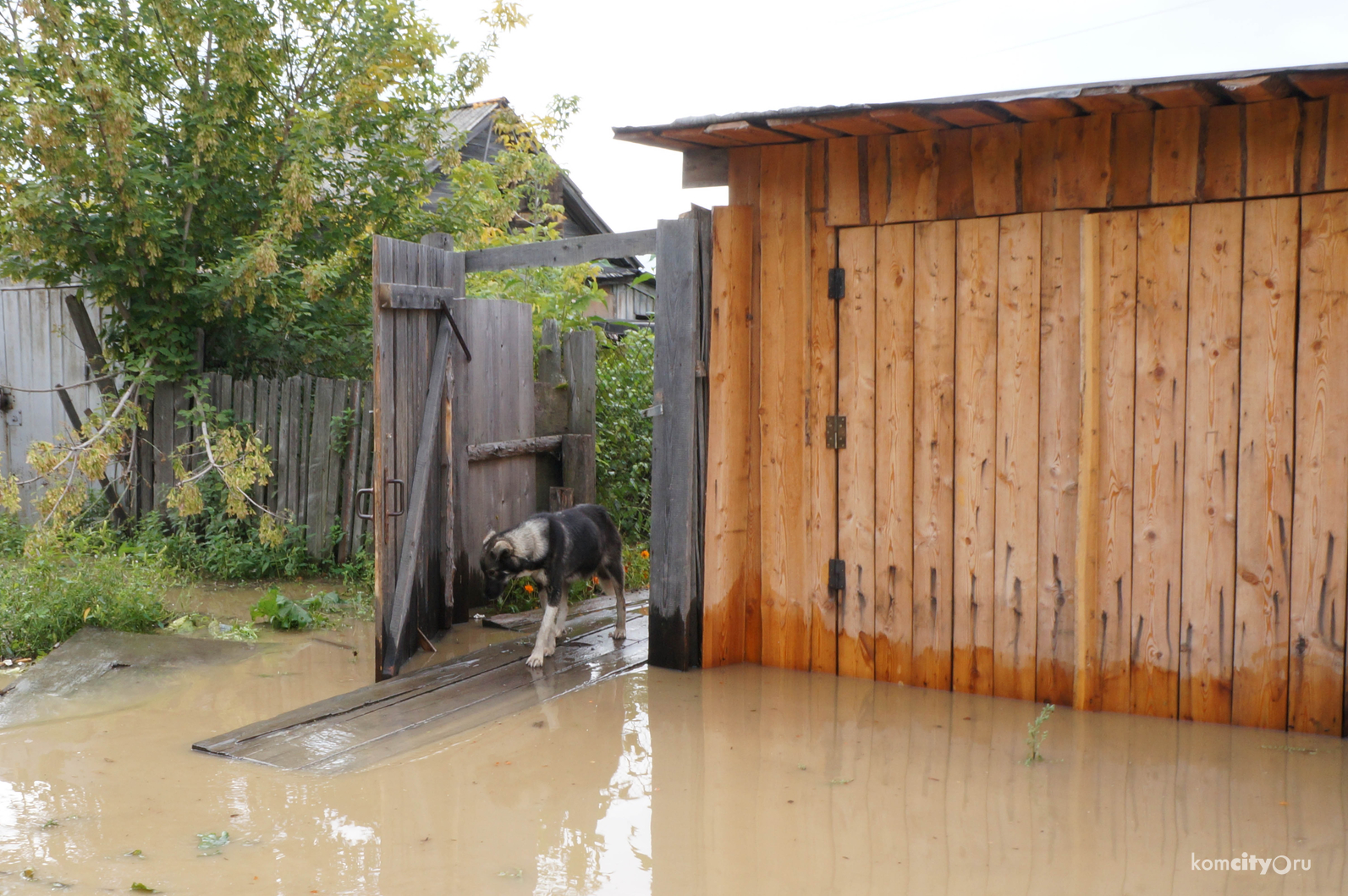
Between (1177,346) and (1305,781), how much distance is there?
208cm

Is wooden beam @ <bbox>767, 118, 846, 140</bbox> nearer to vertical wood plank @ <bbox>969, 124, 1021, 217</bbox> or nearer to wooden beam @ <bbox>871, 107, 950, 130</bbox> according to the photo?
wooden beam @ <bbox>871, 107, 950, 130</bbox>

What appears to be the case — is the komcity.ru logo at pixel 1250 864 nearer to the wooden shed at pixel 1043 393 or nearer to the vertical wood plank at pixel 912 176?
the wooden shed at pixel 1043 393

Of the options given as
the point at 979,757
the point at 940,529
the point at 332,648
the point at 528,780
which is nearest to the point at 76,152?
the point at 332,648

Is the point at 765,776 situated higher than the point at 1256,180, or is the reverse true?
the point at 1256,180

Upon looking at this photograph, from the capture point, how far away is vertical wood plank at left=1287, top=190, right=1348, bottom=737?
4812 millimetres

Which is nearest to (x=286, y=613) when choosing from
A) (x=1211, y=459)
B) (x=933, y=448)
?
(x=933, y=448)

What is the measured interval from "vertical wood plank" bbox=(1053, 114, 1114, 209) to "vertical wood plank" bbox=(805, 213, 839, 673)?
1.30 m

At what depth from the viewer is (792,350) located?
6156 mm

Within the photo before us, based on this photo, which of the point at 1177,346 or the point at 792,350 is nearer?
the point at 1177,346

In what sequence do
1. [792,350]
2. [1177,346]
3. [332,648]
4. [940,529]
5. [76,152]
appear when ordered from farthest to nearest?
[76,152], [332,648], [792,350], [940,529], [1177,346]

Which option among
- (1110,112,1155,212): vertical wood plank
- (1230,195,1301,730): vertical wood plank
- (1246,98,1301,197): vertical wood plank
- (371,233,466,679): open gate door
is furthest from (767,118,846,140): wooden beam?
(371,233,466,679): open gate door

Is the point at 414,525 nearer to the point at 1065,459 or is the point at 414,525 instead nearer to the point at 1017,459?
the point at 1017,459

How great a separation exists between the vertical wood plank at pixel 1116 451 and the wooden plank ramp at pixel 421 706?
9.02 ft

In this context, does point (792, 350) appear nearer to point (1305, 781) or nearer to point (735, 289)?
point (735, 289)
